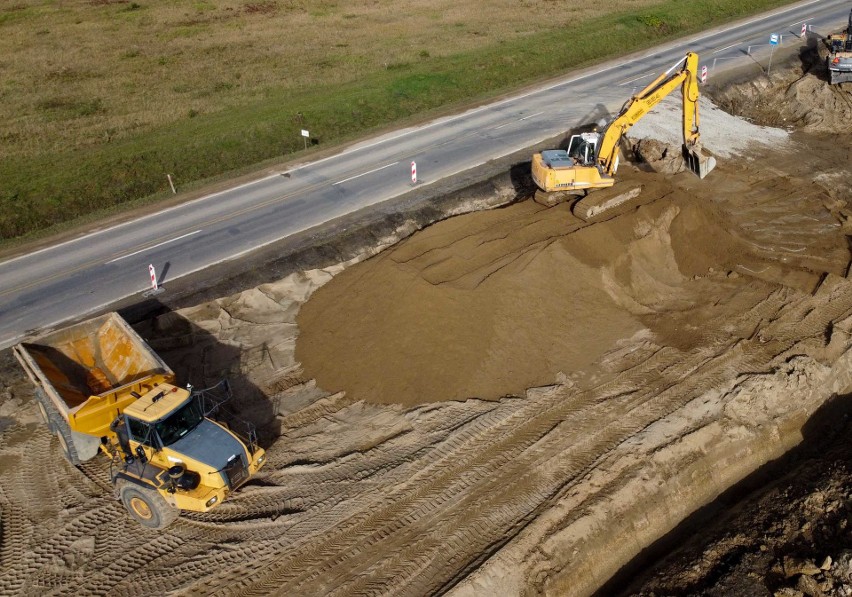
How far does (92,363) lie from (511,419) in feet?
31.2

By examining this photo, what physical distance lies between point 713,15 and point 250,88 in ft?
104

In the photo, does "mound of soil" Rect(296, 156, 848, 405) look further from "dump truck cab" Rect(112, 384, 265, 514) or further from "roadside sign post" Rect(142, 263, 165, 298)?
"roadside sign post" Rect(142, 263, 165, 298)

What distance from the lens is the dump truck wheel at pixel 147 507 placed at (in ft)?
39.7

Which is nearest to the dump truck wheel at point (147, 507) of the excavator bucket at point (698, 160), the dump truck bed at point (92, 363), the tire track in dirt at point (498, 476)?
the dump truck bed at point (92, 363)

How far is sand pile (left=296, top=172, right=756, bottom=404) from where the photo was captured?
15773mm

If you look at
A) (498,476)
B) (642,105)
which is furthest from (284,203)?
(498,476)

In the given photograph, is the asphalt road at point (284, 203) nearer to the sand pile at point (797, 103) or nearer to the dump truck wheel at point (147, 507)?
the sand pile at point (797, 103)

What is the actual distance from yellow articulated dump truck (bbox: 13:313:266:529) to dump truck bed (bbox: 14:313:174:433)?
1.2 inches

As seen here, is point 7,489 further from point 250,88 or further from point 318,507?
point 250,88

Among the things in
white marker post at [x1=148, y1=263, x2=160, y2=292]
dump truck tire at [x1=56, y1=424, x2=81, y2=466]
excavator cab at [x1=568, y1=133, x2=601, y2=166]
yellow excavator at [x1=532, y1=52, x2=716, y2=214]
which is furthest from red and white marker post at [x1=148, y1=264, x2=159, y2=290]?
excavator cab at [x1=568, y1=133, x2=601, y2=166]

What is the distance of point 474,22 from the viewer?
163ft

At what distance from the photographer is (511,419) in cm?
1469

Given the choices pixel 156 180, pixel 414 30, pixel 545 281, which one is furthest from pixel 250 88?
pixel 545 281

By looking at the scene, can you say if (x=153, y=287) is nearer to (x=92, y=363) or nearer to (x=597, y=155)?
(x=92, y=363)
